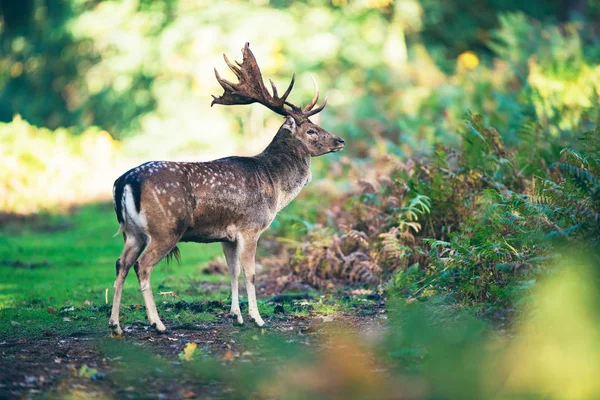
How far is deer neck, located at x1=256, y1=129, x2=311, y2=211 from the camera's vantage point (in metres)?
8.98

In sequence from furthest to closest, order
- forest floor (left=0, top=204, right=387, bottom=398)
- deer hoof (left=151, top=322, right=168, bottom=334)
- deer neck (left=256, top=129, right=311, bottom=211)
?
deer neck (left=256, top=129, right=311, bottom=211) < deer hoof (left=151, top=322, right=168, bottom=334) < forest floor (left=0, top=204, right=387, bottom=398)

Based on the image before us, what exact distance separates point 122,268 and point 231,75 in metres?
13.9

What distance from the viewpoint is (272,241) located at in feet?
42.6

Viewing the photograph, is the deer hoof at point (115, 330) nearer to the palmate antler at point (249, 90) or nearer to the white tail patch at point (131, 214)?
the white tail patch at point (131, 214)

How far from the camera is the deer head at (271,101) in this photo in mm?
9172

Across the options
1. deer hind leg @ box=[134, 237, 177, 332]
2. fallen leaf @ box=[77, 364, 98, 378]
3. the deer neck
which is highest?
the deer neck

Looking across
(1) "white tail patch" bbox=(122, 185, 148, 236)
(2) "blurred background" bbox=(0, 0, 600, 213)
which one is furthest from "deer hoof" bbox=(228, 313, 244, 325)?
(2) "blurred background" bbox=(0, 0, 600, 213)

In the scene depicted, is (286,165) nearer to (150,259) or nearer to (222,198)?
(222,198)

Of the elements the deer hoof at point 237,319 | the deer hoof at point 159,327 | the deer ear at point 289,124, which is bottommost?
the deer hoof at point 237,319

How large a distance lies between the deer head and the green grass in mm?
2208

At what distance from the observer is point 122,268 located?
301 inches

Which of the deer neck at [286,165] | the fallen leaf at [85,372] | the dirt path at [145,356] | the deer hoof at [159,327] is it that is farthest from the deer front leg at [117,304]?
the deer neck at [286,165]

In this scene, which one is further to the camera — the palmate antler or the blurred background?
the blurred background

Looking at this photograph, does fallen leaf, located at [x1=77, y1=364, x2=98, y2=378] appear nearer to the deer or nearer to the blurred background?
the deer
